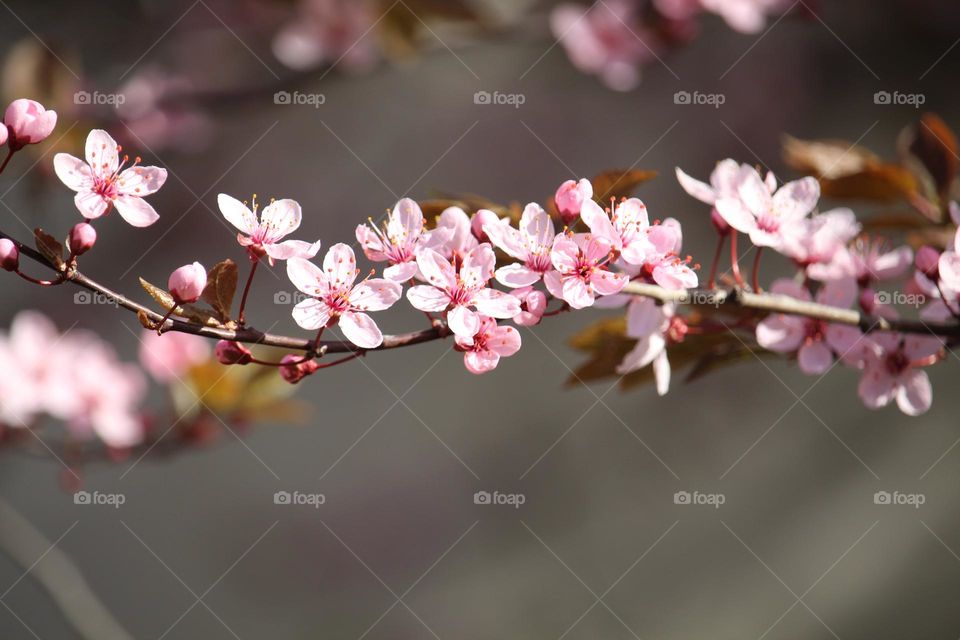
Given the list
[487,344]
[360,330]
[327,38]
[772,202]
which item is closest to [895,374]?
[772,202]

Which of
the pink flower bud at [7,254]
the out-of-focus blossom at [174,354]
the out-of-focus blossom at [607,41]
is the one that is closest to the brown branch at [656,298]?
the pink flower bud at [7,254]

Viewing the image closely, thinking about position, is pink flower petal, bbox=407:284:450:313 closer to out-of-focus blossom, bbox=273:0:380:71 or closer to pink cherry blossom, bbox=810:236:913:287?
pink cherry blossom, bbox=810:236:913:287

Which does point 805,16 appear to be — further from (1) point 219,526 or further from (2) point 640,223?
(1) point 219,526

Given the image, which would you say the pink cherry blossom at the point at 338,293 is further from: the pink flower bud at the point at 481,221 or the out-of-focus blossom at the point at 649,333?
the out-of-focus blossom at the point at 649,333

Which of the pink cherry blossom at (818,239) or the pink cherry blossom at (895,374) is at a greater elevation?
the pink cherry blossom at (818,239)

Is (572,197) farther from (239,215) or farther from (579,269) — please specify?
(239,215)

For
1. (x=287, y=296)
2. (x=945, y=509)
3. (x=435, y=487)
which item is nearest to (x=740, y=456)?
(x=945, y=509)
